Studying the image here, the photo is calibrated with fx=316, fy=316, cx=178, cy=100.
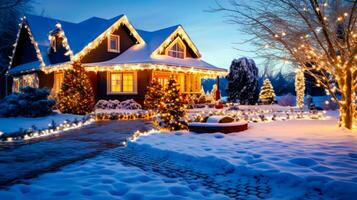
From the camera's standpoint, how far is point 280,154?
7305mm

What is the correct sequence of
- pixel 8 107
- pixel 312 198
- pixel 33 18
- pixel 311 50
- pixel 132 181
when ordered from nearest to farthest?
pixel 312 198 → pixel 132 181 → pixel 311 50 → pixel 8 107 → pixel 33 18

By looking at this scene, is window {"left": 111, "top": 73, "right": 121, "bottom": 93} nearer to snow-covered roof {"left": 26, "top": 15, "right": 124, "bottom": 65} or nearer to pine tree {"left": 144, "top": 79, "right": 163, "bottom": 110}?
snow-covered roof {"left": 26, "top": 15, "right": 124, "bottom": 65}

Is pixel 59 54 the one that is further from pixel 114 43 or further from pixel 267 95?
pixel 267 95

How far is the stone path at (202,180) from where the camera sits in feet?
16.8

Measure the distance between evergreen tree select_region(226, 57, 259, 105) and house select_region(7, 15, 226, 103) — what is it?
524 centimetres

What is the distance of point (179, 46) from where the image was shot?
26672mm

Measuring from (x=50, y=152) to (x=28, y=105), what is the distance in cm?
795

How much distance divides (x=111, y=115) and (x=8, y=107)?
525 centimetres

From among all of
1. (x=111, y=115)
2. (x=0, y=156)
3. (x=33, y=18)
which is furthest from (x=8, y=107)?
(x=33, y=18)

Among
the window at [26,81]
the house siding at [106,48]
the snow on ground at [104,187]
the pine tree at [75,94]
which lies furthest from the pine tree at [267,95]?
the snow on ground at [104,187]

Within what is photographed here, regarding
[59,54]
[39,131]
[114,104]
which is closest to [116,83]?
[114,104]

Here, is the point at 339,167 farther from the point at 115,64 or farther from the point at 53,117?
the point at 115,64

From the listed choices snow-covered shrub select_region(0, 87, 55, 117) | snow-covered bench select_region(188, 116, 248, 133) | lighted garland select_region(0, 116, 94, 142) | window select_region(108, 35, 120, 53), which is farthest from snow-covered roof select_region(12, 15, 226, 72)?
snow-covered bench select_region(188, 116, 248, 133)

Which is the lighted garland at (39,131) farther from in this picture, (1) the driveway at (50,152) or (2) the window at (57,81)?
(2) the window at (57,81)
